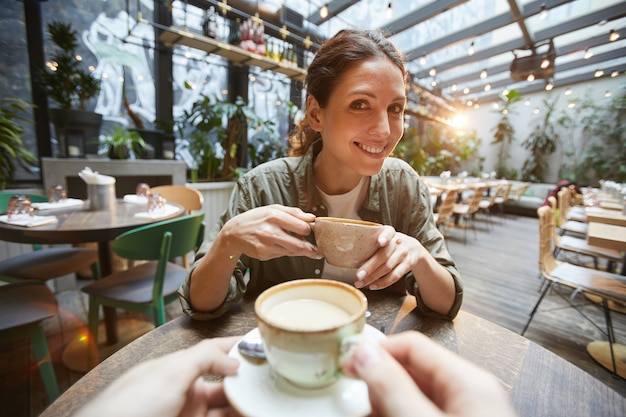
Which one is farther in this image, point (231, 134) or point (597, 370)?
point (231, 134)

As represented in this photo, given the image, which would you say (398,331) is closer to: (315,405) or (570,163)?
(315,405)

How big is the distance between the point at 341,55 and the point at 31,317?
1.71 metres

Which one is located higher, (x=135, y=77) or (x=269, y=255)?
(x=135, y=77)

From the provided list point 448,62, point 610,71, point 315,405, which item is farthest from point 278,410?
point 610,71

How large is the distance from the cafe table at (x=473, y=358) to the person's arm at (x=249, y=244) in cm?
8

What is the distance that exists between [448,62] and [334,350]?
10.2 metres

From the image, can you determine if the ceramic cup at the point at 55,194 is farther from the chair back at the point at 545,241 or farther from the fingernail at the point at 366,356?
the chair back at the point at 545,241

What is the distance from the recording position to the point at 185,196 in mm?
2633

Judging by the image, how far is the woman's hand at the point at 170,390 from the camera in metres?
0.28

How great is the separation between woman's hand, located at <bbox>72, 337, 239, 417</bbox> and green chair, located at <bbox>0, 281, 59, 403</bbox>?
4.55 ft

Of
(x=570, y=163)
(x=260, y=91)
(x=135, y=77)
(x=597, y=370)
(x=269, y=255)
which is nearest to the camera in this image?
(x=269, y=255)

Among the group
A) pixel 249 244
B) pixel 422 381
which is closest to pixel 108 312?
pixel 249 244

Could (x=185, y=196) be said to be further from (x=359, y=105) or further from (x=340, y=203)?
(x=359, y=105)

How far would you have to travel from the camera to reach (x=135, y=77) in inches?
148
